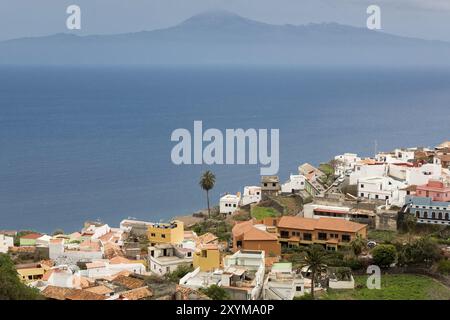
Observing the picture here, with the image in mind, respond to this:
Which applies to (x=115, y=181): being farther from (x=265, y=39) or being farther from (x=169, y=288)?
(x=265, y=39)

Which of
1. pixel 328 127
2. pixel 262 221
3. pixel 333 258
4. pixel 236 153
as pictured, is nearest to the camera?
pixel 333 258

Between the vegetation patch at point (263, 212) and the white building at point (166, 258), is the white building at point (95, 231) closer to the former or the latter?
the white building at point (166, 258)

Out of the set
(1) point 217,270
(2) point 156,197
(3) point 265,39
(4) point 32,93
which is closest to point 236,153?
(2) point 156,197

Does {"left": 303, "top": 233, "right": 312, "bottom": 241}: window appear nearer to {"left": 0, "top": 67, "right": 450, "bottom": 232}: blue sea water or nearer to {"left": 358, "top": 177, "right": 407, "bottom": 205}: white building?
{"left": 358, "top": 177, "right": 407, "bottom": 205}: white building

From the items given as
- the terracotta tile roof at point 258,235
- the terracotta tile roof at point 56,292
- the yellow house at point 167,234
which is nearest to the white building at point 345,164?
the terracotta tile roof at point 258,235

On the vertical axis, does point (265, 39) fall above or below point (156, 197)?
above

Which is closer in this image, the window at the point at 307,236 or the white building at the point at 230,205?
the window at the point at 307,236

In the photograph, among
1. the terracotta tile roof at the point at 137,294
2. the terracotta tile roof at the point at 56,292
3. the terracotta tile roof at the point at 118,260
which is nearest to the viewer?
the terracotta tile roof at the point at 137,294
